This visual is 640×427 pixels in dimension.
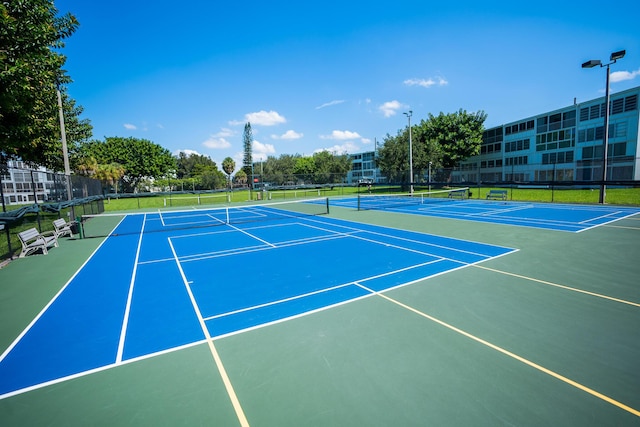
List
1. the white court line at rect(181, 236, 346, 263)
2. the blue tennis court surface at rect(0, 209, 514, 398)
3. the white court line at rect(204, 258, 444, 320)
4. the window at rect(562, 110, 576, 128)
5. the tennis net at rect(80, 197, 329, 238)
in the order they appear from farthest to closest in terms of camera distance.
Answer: the window at rect(562, 110, 576, 128) → the tennis net at rect(80, 197, 329, 238) → the white court line at rect(181, 236, 346, 263) → the white court line at rect(204, 258, 444, 320) → the blue tennis court surface at rect(0, 209, 514, 398)

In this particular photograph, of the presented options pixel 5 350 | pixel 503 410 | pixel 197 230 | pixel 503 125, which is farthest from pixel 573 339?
pixel 503 125

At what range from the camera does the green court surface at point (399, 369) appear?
10.8 ft

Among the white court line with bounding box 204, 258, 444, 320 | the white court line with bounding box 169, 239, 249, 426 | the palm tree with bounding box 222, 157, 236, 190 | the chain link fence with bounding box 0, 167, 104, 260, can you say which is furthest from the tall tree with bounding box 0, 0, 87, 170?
the palm tree with bounding box 222, 157, 236, 190

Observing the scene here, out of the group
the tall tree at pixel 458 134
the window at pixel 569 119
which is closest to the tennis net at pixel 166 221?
the tall tree at pixel 458 134

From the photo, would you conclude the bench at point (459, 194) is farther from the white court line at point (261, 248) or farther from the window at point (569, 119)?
the white court line at point (261, 248)

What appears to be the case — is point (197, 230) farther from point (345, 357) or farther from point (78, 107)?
point (78, 107)

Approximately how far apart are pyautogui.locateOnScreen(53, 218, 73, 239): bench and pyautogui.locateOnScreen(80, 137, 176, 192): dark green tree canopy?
149 feet

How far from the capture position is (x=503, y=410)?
10.8 ft

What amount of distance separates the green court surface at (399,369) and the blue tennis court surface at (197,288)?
1.27 ft

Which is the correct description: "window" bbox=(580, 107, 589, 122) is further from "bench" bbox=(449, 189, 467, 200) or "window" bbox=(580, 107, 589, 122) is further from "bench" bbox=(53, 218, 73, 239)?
"bench" bbox=(53, 218, 73, 239)

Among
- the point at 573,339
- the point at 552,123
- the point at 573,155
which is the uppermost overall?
the point at 552,123

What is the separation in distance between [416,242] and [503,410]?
8960 millimetres

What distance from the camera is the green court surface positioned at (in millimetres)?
3301

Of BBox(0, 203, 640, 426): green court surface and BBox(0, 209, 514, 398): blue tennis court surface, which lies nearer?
BBox(0, 203, 640, 426): green court surface
